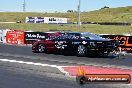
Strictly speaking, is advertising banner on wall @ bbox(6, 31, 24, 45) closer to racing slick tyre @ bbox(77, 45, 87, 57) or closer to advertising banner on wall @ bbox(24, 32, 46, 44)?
advertising banner on wall @ bbox(24, 32, 46, 44)

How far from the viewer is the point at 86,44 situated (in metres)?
19.6

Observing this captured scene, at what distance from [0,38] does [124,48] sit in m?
13.7

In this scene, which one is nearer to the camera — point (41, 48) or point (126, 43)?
point (41, 48)

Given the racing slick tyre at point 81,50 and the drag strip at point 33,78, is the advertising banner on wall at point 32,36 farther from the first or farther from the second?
the drag strip at point 33,78

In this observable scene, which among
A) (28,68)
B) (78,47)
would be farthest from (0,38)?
(28,68)

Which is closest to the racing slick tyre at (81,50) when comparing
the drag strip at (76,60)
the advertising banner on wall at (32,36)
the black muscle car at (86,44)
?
the black muscle car at (86,44)

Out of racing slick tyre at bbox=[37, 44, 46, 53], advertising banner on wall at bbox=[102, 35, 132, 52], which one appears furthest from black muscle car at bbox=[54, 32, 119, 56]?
advertising banner on wall at bbox=[102, 35, 132, 52]

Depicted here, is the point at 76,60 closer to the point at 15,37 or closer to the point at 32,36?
the point at 32,36

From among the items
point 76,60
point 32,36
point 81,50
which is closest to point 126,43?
point 81,50

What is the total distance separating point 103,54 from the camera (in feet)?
65.4

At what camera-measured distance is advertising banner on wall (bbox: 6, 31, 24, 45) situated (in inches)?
1264

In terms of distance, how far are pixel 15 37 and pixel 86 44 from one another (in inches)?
557

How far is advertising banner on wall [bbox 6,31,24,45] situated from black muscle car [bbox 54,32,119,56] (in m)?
11.6

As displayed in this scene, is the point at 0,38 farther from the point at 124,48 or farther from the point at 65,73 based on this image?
the point at 65,73
